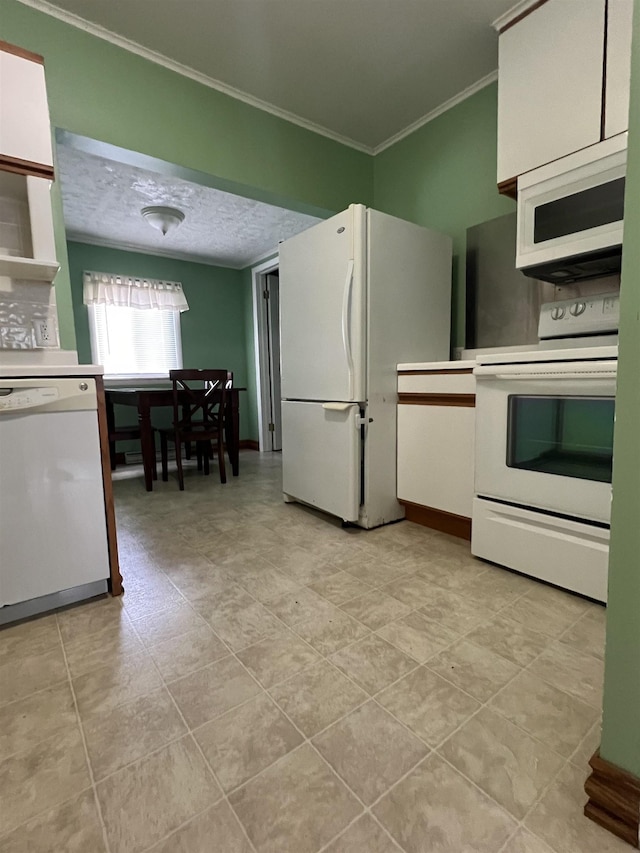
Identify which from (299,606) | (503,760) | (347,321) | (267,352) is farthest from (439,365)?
(267,352)

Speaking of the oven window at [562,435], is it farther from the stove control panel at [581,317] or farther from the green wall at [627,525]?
the green wall at [627,525]

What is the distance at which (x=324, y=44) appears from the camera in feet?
6.23

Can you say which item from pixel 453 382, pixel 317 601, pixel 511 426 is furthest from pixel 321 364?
pixel 317 601

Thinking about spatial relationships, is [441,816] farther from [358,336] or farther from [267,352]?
[267,352]

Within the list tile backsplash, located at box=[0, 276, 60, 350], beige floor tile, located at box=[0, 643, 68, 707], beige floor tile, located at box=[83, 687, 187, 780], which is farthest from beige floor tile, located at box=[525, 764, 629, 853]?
tile backsplash, located at box=[0, 276, 60, 350]

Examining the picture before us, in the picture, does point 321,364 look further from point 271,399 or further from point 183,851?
point 271,399

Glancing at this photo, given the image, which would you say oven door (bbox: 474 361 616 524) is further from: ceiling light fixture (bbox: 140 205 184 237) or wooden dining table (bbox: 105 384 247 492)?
ceiling light fixture (bbox: 140 205 184 237)

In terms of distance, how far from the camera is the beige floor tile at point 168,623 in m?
1.28

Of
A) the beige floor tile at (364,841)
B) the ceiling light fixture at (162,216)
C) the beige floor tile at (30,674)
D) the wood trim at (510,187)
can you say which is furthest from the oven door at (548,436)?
the ceiling light fixture at (162,216)

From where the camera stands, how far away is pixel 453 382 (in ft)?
6.26

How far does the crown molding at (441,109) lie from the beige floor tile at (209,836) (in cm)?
299

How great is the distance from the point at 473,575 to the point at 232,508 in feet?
4.99

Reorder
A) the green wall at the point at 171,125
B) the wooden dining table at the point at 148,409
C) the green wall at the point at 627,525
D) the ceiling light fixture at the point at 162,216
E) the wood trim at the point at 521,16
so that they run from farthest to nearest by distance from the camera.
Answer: the ceiling light fixture at the point at 162,216, the wooden dining table at the point at 148,409, the green wall at the point at 171,125, the wood trim at the point at 521,16, the green wall at the point at 627,525

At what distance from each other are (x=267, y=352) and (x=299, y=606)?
372cm
